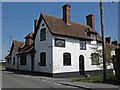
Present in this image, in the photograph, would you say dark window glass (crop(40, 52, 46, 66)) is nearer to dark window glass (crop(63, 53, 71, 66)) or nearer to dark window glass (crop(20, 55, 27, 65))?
dark window glass (crop(63, 53, 71, 66))

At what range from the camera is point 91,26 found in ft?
123

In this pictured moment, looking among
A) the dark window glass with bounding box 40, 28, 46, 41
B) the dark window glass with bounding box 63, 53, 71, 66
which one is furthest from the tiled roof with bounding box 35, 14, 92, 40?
the dark window glass with bounding box 63, 53, 71, 66

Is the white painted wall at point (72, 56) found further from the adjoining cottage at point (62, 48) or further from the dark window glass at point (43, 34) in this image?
the dark window glass at point (43, 34)

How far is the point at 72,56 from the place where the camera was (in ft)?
96.6

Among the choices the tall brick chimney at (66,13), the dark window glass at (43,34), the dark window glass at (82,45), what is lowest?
the dark window glass at (82,45)

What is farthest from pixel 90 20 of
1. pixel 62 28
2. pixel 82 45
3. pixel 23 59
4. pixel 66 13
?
pixel 23 59

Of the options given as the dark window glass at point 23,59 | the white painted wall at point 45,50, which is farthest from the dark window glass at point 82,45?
the dark window glass at point 23,59

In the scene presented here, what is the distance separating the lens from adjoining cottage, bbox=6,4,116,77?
27438mm

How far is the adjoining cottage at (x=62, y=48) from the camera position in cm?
2744

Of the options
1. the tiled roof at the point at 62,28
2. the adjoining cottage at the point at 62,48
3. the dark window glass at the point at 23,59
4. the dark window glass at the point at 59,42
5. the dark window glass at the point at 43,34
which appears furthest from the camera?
the dark window glass at the point at 23,59

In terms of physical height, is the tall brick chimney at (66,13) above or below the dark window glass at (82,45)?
above

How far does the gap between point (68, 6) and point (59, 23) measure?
2.77 metres

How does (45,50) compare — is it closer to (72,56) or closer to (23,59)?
(72,56)

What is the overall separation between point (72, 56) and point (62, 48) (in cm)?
211
